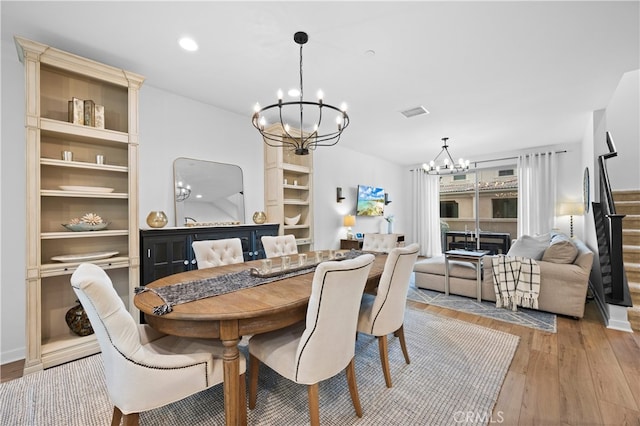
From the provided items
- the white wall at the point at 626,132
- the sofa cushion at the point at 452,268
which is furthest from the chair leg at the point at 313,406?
the white wall at the point at 626,132

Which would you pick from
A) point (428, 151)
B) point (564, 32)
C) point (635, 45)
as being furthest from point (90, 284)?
point (428, 151)

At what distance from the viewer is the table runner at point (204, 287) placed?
59.1 inches

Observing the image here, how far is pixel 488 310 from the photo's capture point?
11.1 feet

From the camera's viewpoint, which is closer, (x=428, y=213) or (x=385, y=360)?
(x=385, y=360)

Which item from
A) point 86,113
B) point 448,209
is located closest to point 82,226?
point 86,113

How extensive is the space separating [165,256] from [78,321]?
2.84 ft

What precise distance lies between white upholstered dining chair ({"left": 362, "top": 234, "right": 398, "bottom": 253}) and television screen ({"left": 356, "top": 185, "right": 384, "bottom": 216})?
2.54 m

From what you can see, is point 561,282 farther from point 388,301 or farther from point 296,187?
point 296,187

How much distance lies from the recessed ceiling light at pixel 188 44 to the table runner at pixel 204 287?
1984 millimetres

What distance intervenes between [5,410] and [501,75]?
4902mm

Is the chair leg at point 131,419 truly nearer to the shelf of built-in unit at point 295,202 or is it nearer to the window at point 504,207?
the shelf of built-in unit at point 295,202

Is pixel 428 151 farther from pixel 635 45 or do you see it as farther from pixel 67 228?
Answer: pixel 67 228

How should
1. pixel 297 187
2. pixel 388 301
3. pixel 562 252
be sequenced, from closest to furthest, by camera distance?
pixel 388 301
pixel 562 252
pixel 297 187

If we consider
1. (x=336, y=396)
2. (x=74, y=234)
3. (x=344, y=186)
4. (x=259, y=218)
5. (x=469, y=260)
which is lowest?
(x=336, y=396)
